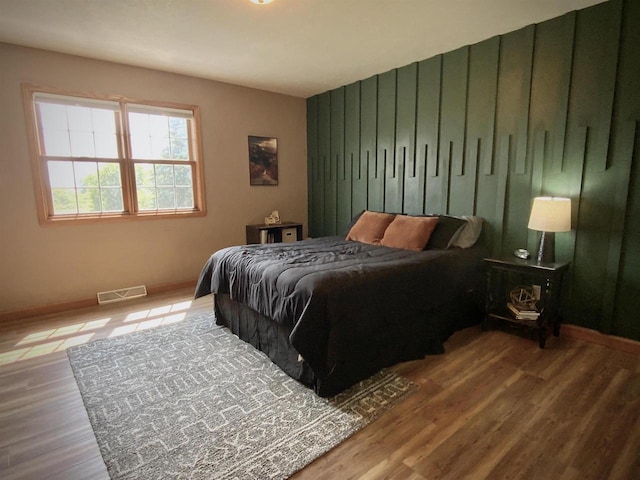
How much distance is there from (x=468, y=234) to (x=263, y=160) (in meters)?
2.93

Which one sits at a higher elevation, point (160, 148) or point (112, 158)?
point (160, 148)

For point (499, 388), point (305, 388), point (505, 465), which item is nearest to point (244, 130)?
point (305, 388)

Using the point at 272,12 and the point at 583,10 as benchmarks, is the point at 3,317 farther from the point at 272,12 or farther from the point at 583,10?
the point at 583,10

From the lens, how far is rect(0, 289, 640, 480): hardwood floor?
150cm

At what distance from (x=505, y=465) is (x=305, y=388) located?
1.09 metres

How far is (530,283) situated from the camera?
9.94 feet

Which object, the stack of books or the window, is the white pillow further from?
the window

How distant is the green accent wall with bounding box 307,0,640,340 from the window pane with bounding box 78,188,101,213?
318 cm

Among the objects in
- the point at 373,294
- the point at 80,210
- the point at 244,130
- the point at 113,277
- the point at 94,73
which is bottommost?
the point at 113,277

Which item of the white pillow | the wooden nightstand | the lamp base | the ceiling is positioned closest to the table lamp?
the lamp base

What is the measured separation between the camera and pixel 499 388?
207 cm

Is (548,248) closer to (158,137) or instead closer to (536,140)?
(536,140)

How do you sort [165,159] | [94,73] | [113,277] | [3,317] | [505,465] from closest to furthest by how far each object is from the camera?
[505,465], [3,317], [94,73], [113,277], [165,159]

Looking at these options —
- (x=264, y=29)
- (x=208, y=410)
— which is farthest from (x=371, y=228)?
(x=208, y=410)
